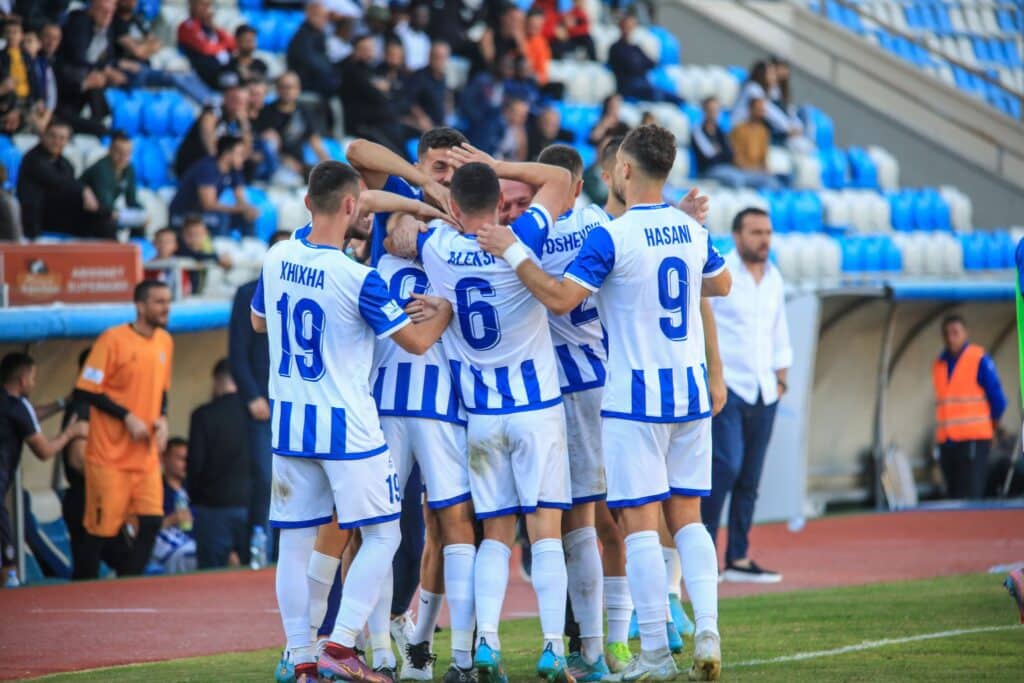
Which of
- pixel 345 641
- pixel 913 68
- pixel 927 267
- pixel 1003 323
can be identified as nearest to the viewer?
pixel 345 641

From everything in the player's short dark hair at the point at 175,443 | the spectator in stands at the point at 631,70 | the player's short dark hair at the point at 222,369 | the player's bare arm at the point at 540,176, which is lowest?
the player's short dark hair at the point at 175,443

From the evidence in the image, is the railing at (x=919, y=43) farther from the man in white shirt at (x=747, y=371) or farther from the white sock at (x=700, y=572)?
the white sock at (x=700, y=572)

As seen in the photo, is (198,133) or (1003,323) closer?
(198,133)

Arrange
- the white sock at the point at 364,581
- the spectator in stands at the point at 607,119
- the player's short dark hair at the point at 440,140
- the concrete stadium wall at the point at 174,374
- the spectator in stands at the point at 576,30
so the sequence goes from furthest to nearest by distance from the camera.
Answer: the spectator in stands at the point at 576,30 < the spectator in stands at the point at 607,119 < the concrete stadium wall at the point at 174,374 < the player's short dark hair at the point at 440,140 < the white sock at the point at 364,581

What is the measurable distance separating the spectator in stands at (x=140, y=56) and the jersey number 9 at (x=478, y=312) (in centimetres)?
962

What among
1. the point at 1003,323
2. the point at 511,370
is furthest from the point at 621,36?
the point at 511,370

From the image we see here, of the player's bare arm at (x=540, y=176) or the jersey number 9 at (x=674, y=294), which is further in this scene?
the player's bare arm at (x=540, y=176)

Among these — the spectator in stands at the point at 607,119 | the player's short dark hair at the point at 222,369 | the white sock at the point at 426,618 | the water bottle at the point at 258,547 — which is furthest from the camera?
the spectator in stands at the point at 607,119

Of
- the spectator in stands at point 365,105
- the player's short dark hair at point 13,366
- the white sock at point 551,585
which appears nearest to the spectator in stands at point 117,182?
the player's short dark hair at point 13,366

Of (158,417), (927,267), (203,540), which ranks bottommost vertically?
(203,540)

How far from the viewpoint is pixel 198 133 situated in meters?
14.5

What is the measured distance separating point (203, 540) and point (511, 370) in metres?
6.22

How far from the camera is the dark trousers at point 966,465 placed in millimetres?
15539

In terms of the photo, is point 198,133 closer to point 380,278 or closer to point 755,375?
point 755,375
